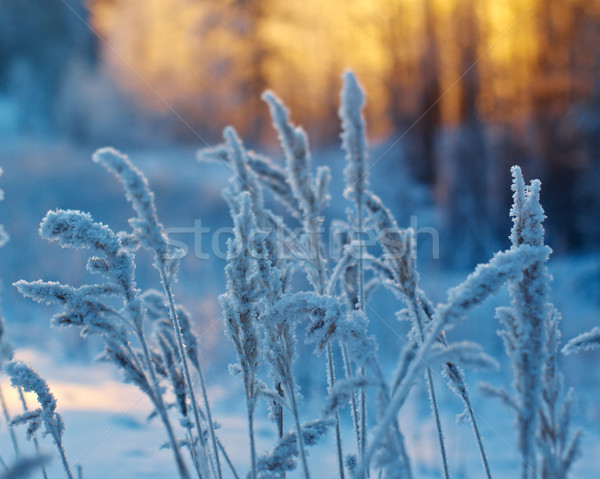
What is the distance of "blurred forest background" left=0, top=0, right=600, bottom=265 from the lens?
346 inches

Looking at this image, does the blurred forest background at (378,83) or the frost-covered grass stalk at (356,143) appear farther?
the blurred forest background at (378,83)

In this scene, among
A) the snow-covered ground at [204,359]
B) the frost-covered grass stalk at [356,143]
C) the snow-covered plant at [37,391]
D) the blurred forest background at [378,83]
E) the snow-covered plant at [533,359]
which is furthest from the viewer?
the blurred forest background at [378,83]

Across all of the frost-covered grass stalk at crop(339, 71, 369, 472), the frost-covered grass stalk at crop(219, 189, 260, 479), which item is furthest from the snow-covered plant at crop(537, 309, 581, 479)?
the frost-covered grass stalk at crop(219, 189, 260, 479)

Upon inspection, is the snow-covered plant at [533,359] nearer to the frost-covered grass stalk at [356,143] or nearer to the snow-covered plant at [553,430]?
the snow-covered plant at [553,430]

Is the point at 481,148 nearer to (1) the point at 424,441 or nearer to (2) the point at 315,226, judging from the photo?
(1) the point at 424,441

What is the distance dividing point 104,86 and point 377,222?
59.4 feet

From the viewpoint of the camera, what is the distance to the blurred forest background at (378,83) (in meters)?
8.78

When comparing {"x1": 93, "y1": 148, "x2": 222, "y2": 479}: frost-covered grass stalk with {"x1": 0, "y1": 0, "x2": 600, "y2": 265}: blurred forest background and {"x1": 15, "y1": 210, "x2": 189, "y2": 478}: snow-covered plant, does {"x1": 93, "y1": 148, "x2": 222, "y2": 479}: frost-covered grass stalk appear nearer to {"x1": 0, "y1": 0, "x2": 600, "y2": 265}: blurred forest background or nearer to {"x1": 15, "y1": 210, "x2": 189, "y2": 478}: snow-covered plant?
{"x1": 15, "y1": 210, "x2": 189, "y2": 478}: snow-covered plant

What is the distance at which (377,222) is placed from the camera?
144 cm

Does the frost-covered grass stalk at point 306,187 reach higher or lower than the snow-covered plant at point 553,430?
higher

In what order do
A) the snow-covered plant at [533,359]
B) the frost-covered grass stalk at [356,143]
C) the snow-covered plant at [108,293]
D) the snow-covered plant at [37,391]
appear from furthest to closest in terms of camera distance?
the frost-covered grass stalk at [356,143]
the snow-covered plant at [37,391]
the snow-covered plant at [108,293]
the snow-covered plant at [533,359]

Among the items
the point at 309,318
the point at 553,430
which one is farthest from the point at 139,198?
the point at 553,430

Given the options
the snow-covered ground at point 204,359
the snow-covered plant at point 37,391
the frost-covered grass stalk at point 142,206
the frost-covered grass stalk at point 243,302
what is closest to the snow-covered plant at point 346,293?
the frost-covered grass stalk at point 243,302

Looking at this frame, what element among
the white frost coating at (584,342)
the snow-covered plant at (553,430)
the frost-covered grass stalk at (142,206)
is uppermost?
the frost-covered grass stalk at (142,206)
